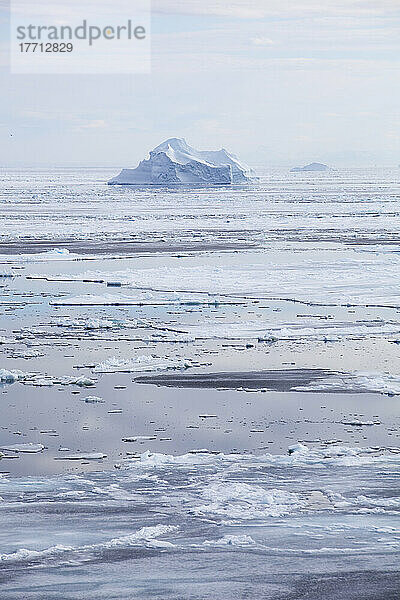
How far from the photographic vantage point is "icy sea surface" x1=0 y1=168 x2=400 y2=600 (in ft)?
17.5

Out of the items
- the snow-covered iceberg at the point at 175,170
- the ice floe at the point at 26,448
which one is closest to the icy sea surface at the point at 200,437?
the ice floe at the point at 26,448

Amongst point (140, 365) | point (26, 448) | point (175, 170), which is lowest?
point (26, 448)

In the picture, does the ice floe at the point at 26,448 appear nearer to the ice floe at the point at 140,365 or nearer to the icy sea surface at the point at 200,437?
the icy sea surface at the point at 200,437

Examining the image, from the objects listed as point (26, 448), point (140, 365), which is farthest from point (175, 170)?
point (26, 448)

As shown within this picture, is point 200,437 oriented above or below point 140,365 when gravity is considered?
below

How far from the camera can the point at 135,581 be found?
512cm

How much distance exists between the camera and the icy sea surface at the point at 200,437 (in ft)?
17.5

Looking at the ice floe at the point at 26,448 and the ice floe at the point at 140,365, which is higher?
the ice floe at the point at 140,365

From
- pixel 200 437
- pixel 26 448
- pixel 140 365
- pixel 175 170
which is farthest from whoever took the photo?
pixel 175 170

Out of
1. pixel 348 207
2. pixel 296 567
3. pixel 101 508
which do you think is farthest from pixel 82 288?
pixel 348 207

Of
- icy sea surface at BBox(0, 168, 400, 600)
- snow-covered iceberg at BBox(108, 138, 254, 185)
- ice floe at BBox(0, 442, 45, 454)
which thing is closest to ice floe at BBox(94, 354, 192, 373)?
icy sea surface at BBox(0, 168, 400, 600)

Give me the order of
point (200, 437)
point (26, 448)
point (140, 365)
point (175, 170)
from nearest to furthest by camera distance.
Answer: point (26, 448), point (200, 437), point (140, 365), point (175, 170)

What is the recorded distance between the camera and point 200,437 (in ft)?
25.9

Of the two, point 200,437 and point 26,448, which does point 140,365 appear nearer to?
Result: point 200,437
